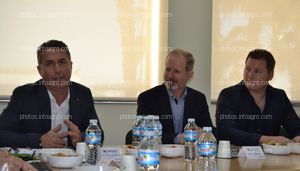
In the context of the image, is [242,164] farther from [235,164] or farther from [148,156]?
[148,156]

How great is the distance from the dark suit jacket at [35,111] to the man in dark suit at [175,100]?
0.48 metres

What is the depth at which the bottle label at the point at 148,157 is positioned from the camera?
6.24 feet

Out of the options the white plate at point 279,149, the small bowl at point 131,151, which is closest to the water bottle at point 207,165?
the small bowl at point 131,151

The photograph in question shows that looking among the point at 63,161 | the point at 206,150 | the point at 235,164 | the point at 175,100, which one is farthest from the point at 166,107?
the point at 63,161

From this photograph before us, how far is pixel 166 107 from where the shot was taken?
363 cm

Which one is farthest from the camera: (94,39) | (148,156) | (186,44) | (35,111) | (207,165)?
(186,44)

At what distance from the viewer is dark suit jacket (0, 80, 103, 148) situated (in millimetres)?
3195

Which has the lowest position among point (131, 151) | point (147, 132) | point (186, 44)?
point (131, 151)

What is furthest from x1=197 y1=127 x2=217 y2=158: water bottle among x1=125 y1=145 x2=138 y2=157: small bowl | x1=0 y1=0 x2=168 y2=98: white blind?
x1=0 y1=0 x2=168 y2=98: white blind

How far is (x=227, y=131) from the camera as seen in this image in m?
3.44

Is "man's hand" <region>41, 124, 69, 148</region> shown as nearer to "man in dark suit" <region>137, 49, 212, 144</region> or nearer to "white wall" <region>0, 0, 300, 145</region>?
"man in dark suit" <region>137, 49, 212, 144</region>

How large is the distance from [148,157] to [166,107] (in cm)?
173

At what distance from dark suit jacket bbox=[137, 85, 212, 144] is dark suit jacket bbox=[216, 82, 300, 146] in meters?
0.13

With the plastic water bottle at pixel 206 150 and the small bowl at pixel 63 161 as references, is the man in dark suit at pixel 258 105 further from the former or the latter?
the small bowl at pixel 63 161
